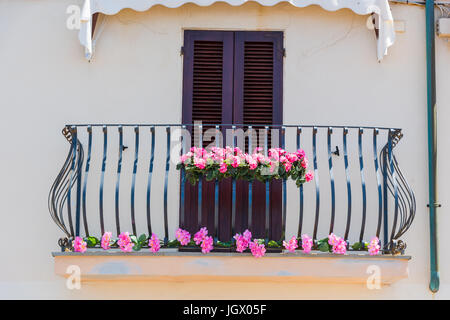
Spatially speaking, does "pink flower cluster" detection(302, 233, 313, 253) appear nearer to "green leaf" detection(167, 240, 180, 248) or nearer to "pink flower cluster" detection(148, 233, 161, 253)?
"green leaf" detection(167, 240, 180, 248)

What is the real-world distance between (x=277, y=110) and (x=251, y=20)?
972 millimetres

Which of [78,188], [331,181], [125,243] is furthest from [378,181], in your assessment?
[78,188]

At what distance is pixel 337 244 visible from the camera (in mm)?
7613

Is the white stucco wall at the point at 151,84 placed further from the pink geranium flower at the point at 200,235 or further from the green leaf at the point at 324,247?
the pink geranium flower at the point at 200,235

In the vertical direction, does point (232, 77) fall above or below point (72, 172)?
above

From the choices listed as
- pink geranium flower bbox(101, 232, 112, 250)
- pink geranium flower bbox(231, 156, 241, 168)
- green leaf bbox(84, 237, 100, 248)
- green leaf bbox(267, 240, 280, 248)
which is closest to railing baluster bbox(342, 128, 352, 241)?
green leaf bbox(267, 240, 280, 248)

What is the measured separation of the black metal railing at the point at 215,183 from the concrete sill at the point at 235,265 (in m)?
0.37

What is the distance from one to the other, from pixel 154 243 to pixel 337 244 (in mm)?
1602

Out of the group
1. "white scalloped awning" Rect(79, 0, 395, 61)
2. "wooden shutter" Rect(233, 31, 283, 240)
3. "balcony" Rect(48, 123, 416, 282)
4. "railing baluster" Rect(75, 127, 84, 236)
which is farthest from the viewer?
"wooden shutter" Rect(233, 31, 283, 240)

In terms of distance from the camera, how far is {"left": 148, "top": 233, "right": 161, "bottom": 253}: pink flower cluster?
7.62 m

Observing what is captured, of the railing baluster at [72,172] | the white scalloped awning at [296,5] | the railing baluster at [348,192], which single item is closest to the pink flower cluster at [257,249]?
the railing baluster at [348,192]

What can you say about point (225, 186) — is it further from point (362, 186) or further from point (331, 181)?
point (362, 186)

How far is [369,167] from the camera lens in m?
8.37
